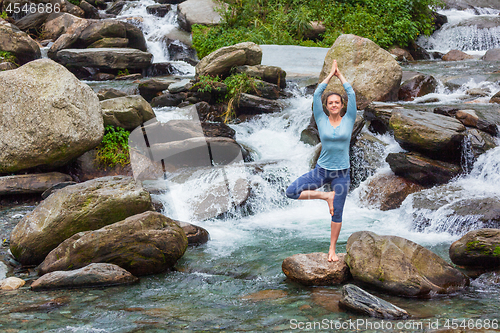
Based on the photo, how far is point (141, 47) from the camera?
58.4ft

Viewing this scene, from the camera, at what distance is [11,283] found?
4.70m

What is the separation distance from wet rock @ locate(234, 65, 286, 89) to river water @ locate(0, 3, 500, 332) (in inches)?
115

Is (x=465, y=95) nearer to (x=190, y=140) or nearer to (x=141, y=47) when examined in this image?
(x=190, y=140)

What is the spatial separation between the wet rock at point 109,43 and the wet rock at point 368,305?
50.1 feet

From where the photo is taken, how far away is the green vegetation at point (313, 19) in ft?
59.0

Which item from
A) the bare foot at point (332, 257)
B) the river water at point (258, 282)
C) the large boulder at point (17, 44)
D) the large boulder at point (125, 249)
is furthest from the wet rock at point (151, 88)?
the bare foot at point (332, 257)

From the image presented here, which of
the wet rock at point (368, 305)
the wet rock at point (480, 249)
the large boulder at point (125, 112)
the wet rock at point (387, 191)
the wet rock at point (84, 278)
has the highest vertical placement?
the large boulder at point (125, 112)

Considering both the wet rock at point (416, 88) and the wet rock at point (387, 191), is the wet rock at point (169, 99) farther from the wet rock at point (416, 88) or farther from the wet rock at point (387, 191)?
the wet rock at point (416, 88)

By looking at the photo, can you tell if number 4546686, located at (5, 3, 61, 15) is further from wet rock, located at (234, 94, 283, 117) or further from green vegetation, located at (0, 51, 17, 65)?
wet rock, located at (234, 94, 283, 117)

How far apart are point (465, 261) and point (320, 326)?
7.83 ft

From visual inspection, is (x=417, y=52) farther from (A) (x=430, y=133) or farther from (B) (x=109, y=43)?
(B) (x=109, y=43)

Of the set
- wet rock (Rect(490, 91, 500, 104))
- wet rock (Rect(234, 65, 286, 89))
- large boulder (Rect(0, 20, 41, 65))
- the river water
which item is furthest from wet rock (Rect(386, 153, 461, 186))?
large boulder (Rect(0, 20, 41, 65))

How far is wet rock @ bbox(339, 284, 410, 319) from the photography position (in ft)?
11.6

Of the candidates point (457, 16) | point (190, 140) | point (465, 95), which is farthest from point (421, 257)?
point (457, 16)
